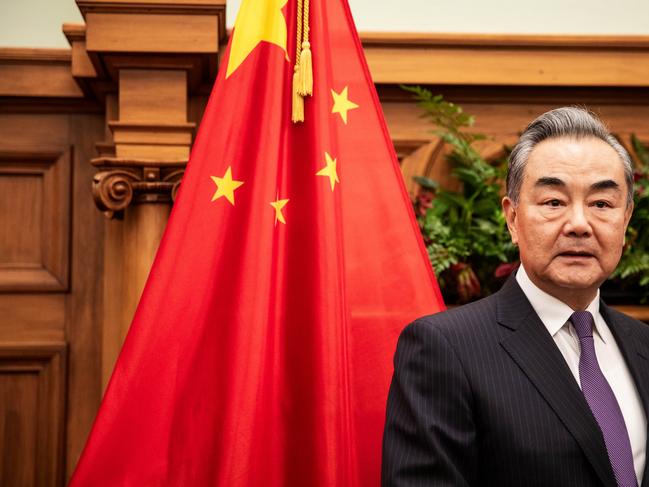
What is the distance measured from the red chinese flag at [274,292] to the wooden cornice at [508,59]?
33cm

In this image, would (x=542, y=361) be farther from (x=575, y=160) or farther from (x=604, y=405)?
(x=575, y=160)

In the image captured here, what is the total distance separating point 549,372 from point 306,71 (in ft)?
2.90

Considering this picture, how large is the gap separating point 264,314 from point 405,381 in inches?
20.4

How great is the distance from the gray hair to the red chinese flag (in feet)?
1.53

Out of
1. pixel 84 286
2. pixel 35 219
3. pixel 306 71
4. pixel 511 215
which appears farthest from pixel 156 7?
pixel 511 215

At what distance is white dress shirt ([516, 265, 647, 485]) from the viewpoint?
1.24m

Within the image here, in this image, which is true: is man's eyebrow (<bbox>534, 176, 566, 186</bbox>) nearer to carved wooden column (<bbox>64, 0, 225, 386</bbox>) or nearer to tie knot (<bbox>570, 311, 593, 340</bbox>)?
tie knot (<bbox>570, 311, 593, 340</bbox>)

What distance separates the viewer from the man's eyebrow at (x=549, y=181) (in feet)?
4.10

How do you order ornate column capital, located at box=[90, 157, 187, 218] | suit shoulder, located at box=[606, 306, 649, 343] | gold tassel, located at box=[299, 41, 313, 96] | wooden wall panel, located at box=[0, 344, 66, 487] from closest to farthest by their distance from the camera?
suit shoulder, located at box=[606, 306, 649, 343] < gold tassel, located at box=[299, 41, 313, 96] < ornate column capital, located at box=[90, 157, 187, 218] < wooden wall panel, located at box=[0, 344, 66, 487]

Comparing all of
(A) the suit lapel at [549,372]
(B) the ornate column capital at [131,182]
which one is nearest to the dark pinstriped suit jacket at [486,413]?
(A) the suit lapel at [549,372]

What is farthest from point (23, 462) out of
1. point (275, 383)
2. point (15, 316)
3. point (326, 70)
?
point (326, 70)

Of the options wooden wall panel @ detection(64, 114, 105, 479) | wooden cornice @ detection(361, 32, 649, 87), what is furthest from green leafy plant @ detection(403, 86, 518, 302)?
wooden wall panel @ detection(64, 114, 105, 479)

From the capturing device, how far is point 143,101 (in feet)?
6.66

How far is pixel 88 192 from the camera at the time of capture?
7.29 ft
